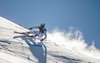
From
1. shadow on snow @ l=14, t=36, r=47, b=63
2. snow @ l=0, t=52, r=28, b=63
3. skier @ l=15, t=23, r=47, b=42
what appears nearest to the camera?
snow @ l=0, t=52, r=28, b=63

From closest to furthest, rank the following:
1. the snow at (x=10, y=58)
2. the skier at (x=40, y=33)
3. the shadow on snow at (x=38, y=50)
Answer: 1. the snow at (x=10, y=58)
2. the shadow on snow at (x=38, y=50)
3. the skier at (x=40, y=33)

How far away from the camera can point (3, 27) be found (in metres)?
32.0

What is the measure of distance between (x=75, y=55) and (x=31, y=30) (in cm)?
616

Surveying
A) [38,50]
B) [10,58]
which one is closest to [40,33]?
[38,50]

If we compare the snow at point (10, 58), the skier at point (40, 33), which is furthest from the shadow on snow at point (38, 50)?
the snow at point (10, 58)

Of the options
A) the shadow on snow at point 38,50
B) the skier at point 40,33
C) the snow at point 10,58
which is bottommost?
the snow at point 10,58

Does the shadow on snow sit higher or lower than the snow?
higher

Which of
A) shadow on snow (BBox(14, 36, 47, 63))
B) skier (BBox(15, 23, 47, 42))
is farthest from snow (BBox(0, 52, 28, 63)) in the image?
skier (BBox(15, 23, 47, 42))

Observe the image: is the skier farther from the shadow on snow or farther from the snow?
the snow

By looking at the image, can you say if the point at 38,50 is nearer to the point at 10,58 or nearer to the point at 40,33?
the point at 40,33

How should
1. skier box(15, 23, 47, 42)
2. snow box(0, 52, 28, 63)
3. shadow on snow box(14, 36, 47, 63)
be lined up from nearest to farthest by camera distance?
snow box(0, 52, 28, 63)
shadow on snow box(14, 36, 47, 63)
skier box(15, 23, 47, 42)

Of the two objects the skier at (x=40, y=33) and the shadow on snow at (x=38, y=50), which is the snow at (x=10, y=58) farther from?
the skier at (x=40, y=33)

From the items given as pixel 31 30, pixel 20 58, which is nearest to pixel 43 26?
pixel 31 30

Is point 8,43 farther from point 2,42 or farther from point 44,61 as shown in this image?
point 44,61
